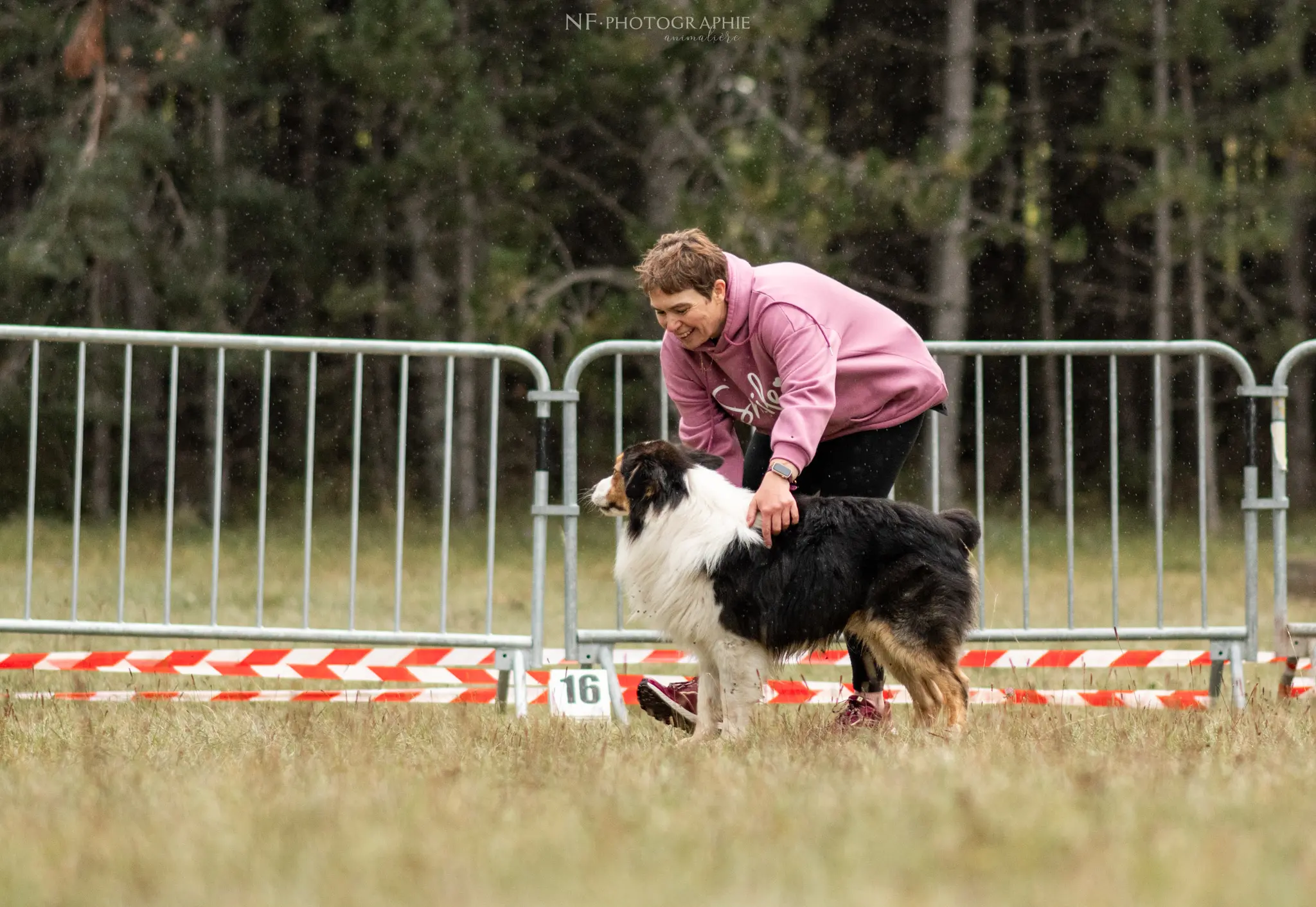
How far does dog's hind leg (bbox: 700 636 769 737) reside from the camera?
491cm

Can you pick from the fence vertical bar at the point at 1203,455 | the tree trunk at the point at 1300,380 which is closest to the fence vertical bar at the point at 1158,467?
the fence vertical bar at the point at 1203,455

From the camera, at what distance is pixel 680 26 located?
1560 cm

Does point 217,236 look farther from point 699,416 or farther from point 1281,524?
point 1281,524

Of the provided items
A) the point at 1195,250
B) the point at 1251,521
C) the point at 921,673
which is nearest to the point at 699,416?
the point at 921,673

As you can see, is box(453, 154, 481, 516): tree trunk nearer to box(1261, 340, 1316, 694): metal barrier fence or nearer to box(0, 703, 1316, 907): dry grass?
box(1261, 340, 1316, 694): metal barrier fence

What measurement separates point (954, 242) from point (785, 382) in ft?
42.5

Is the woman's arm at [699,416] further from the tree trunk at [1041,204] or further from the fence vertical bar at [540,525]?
the tree trunk at [1041,204]

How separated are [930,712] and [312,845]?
2.53 m

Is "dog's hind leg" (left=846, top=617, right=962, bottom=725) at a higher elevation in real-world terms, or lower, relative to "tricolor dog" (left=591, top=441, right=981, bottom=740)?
lower

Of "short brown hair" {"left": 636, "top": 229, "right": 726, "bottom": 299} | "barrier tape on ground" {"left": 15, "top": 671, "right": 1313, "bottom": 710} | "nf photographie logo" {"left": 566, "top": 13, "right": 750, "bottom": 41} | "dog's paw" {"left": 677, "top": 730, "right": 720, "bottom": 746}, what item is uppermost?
"nf photographie logo" {"left": 566, "top": 13, "right": 750, "bottom": 41}

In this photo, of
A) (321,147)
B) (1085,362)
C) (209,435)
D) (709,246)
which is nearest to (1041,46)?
(1085,362)

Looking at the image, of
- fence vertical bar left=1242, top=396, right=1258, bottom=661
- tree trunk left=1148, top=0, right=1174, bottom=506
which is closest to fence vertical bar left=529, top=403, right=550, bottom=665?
fence vertical bar left=1242, top=396, right=1258, bottom=661

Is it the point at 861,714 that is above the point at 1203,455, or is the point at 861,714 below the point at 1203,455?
below

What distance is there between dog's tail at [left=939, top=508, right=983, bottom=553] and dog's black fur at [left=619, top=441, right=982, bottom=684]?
81 millimetres
